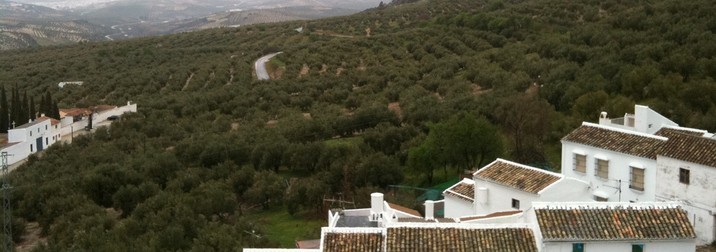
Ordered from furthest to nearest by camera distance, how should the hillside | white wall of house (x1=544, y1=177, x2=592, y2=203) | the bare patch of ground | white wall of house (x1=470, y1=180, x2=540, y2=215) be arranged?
the hillside < the bare patch of ground < white wall of house (x1=470, y1=180, x2=540, y2=215) < white wall of house (x1=544, y1=177, x2=592, y2=203)

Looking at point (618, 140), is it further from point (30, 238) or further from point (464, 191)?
point (30, 238)

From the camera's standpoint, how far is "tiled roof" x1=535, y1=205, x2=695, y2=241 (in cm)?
1479

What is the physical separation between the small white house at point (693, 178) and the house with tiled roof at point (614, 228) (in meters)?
2.61

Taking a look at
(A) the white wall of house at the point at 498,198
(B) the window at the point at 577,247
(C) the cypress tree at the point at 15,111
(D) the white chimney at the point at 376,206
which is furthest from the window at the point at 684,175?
(C) the cypress tree at the point at 15,111

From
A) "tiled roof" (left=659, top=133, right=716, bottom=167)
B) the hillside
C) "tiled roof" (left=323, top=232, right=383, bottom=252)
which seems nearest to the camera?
"tiled roof" (left=323, top=232, right=383, bottom=252)

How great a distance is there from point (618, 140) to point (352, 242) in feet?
30.0

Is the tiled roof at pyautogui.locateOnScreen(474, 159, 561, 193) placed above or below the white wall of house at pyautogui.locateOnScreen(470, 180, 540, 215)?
above

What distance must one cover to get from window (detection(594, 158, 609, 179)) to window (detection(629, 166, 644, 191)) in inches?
34.4

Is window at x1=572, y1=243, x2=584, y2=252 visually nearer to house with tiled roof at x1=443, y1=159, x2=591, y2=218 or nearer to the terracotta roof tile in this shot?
house with tiled roof at x1=443, y1=159, x2=591, y2=218

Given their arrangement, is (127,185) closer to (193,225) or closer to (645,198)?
(193,225)

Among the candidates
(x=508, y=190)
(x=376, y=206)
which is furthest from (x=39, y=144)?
(x=508, y=190)

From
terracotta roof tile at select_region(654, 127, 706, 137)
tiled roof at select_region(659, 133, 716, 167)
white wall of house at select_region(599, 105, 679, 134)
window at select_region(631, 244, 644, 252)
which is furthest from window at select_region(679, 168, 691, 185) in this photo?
white wall of house at select_region(599, 105, 679, 134)

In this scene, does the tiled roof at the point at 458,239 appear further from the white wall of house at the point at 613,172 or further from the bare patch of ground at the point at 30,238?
the bare patch of ground at the point at 30,238

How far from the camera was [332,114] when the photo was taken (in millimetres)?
42875
